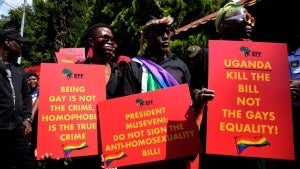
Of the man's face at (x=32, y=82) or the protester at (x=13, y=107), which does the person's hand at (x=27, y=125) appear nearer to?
the protester at (x=13, y=107)

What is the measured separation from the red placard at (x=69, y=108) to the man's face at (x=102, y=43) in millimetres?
422

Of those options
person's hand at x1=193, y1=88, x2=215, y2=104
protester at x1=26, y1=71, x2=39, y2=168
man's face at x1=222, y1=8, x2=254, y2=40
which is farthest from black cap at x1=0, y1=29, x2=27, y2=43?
person's hand at x1=193, y1=88, x2=215, y2=104

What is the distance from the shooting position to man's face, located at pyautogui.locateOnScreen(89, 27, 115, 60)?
344 centimetres

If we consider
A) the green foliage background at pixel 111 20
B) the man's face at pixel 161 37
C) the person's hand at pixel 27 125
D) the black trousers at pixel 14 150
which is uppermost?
the green foliage background at pixel 111 20

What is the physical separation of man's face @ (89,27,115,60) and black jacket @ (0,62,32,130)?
1.17 metres

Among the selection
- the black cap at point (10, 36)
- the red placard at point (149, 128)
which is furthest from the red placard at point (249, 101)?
the black cap at point (10, 36)

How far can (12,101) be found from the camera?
13.6ft

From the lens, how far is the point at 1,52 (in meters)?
4.37

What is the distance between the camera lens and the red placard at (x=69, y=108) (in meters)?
2.82

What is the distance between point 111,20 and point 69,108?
13.0 meters

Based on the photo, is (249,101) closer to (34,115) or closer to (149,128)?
(149,128)

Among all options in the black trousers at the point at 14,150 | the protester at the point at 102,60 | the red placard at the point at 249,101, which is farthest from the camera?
the black trousers at the point at 14,150

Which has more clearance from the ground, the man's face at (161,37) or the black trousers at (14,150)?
the man's face at (161,37)

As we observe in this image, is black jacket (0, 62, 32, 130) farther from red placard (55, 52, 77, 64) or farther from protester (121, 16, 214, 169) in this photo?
protester (121, 16, 214, 169)
